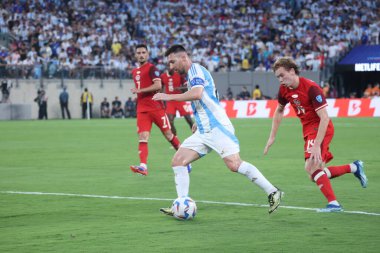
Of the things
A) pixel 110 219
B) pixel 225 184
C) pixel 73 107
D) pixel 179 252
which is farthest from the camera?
pixel 73 107

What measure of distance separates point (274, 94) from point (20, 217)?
4106 cm

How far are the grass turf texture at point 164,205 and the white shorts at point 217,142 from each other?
0.78 meters

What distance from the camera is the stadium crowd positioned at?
1809 inches

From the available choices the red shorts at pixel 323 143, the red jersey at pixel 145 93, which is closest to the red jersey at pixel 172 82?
the red jersey at pixel 145 93

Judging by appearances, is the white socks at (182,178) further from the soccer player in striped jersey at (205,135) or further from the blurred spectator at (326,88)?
the blurred spectator at (326,88)

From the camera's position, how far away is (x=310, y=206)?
10930 millimetres

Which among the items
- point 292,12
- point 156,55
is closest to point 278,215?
point 156,55

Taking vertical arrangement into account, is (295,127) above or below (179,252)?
below

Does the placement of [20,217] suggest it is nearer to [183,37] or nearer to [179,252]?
[179,252]

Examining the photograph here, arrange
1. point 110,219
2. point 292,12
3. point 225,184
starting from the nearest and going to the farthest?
1. point 110,219
2. point 225,184
3. point 292,12

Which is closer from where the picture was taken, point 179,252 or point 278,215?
point 179,252

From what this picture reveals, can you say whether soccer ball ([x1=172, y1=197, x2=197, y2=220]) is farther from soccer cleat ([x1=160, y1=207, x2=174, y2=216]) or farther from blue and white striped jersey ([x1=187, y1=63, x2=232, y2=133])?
blue and white striped jersey ([x1=187, y1=63, x2=232, y2=133])

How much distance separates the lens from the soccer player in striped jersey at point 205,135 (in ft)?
32.6

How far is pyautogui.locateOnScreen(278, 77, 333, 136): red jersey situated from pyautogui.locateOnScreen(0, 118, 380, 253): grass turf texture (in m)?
1.08
